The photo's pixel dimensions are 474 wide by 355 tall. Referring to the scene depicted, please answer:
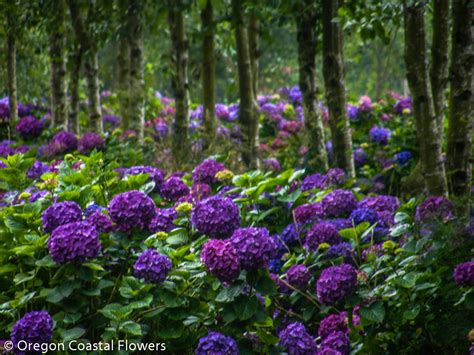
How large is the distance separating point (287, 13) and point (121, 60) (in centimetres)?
563

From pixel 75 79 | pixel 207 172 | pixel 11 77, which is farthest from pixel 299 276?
pixel 75 79

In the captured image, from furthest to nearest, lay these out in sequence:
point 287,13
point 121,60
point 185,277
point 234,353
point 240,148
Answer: point 121,60, point 240,148, point 287,13, point 185,277, point 234,353

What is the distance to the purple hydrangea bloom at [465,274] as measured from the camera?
2998mm

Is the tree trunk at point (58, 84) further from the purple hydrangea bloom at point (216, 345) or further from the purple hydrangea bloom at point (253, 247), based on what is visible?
the purple hydrangea bloom at point (216, 345)

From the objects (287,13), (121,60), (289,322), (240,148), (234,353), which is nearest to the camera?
(234,353)

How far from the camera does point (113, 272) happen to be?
3.63 metres

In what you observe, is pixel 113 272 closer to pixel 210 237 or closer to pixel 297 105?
pixel 210 237

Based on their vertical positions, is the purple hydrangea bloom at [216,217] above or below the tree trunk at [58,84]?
below

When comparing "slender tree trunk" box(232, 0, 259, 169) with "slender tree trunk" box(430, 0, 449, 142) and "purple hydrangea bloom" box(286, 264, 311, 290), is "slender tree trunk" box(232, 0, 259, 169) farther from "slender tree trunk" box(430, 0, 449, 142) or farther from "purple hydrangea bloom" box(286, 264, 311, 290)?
"purple hydrangea bloom" box(286, 264, 311, 290)

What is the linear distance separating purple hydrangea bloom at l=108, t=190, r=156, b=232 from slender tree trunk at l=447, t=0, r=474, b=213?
2.32 m

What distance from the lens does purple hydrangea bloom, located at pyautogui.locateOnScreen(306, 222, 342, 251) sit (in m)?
3.62

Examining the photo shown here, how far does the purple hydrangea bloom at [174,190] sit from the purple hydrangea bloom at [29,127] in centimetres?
428

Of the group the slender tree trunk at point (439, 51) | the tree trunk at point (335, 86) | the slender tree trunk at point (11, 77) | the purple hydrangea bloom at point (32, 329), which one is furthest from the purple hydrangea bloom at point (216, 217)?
the slender tree trunk at point (11, 77)

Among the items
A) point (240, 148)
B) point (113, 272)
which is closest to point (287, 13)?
point (240, 148)
